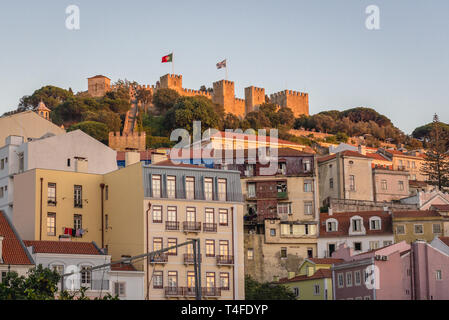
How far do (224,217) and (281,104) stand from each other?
12419 centimetres

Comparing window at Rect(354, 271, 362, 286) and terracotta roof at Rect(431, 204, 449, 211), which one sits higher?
terracotta roof at Rect(431, 204, 449, 211)

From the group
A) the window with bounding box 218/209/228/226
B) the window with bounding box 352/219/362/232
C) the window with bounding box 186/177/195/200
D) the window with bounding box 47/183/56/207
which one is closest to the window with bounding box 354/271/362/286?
the window with bounding box 218/209/228/226

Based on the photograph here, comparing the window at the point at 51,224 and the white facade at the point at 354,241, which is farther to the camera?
the white facade at the point at 354,241

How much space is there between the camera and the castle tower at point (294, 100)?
195m

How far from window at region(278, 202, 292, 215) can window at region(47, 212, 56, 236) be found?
3110cm

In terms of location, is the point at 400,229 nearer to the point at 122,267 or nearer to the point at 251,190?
the point at 251,190

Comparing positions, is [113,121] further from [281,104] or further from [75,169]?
[75,169]

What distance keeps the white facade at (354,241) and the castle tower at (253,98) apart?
96.5m

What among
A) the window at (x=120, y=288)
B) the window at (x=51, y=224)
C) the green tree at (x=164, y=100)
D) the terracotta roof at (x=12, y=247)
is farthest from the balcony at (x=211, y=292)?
the green tree at (x=164, y=100)

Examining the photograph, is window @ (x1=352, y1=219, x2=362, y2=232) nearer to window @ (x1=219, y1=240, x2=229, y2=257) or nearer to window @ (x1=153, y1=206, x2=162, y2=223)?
window @ (x1=219, y1=240, x2=229, y2=257)

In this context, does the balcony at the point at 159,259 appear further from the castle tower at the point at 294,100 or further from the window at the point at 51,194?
the castle tower at the point at 294,100

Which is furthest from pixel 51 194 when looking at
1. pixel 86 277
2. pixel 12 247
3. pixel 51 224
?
pixel 86 277

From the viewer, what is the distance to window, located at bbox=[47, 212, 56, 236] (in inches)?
2744

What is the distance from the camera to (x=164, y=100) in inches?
6845
